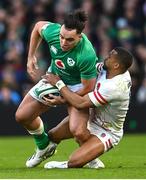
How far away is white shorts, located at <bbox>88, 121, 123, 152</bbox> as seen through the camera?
11.8 m

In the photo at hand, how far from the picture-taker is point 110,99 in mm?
11492

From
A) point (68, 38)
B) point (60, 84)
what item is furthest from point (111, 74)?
point (68, 38)

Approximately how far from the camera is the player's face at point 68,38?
1123 cm

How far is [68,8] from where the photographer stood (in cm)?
2072

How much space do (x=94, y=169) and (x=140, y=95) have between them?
Answer: 26.4 feet

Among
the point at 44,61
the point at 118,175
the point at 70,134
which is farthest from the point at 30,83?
the point at 118,175

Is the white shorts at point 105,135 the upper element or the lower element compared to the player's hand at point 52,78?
lower

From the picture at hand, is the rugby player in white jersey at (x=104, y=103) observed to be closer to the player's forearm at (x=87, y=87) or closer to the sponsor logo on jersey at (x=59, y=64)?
the player's forearm at (x=87, y=87)

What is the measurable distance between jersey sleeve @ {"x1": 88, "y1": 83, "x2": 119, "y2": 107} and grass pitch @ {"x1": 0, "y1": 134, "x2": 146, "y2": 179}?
3.08ft

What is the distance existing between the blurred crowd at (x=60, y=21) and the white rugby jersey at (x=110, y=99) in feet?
24.5

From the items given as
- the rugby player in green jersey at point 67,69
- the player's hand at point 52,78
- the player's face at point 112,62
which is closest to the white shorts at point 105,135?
the rugby player in green jersey at point 67,69

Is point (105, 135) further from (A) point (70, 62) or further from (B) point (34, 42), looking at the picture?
(B) point (34, 42)

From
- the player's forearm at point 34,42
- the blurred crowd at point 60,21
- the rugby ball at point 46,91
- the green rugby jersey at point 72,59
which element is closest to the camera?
the green rugby jersey at point 72,59

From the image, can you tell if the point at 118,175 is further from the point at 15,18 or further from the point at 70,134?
the point at 15,18
